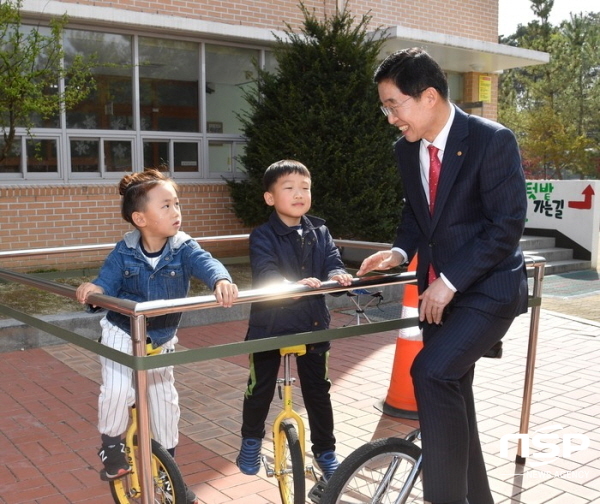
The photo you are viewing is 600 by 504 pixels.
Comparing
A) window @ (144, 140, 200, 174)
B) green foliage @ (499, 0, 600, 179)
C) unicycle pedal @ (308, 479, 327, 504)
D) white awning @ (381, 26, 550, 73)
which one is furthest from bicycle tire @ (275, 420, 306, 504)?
green foliage @ (499, 0, 600, 179)

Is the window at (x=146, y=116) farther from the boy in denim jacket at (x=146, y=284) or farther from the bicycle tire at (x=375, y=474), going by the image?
the bicycle tire at (x=375, y=474)

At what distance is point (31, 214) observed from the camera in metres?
9.55

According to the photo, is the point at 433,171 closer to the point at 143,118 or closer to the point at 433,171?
the point at 433,171

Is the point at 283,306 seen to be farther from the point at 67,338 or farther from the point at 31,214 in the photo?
the point at 31,214

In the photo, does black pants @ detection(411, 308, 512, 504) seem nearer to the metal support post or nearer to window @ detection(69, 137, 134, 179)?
the metal support post

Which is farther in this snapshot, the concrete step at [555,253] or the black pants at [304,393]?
the concrete step at [555,253]

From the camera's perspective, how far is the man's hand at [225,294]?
8.53 feet

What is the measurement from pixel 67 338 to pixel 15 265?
7.08 m

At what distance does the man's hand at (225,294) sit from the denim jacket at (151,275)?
0.37 m

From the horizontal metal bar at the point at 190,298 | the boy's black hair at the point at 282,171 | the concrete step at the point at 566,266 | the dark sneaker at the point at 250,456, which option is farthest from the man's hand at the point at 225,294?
the concrete step at the point at 566,266

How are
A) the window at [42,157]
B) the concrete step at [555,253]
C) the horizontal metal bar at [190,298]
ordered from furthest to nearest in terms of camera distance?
1. the concrete step at [555,253]
2. the window at [42,157]
3. the horizontal metal bar at [190,298]

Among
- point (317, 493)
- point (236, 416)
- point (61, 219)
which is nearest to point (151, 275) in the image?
point (317, 493)

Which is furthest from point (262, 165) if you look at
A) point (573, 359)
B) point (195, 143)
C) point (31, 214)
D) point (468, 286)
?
point (468, 286)

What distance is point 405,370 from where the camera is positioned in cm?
501
